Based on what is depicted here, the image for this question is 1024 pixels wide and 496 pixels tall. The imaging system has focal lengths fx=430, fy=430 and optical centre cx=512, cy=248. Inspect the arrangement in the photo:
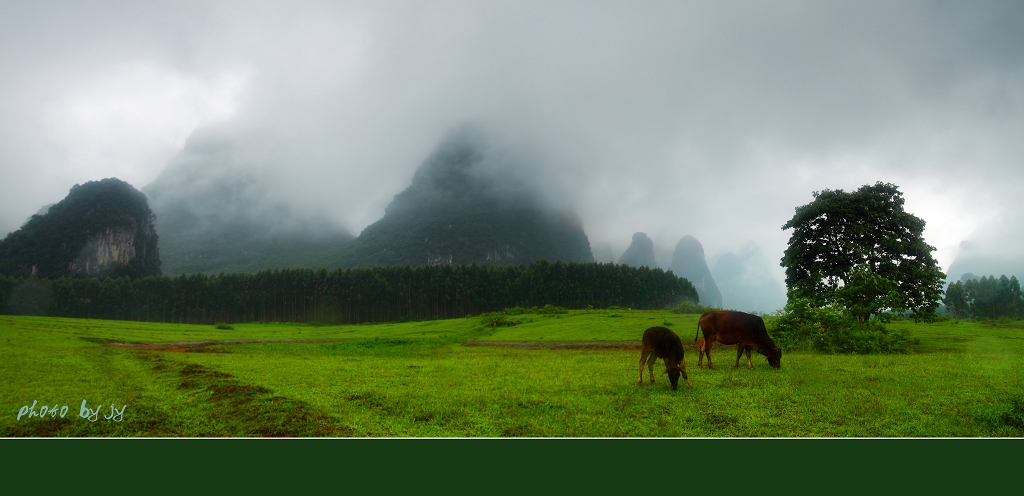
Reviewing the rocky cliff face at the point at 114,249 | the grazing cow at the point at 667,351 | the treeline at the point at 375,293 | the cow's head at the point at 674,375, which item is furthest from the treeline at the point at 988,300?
the rocky cliff face at the point at 114,249

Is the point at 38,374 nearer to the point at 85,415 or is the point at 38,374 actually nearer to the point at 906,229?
the point at 85,415

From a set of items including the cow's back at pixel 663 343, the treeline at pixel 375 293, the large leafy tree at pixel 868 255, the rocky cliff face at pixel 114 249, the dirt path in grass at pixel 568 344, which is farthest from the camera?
the rocky cliff face at pixel 114 249

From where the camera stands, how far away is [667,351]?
10.4 meters

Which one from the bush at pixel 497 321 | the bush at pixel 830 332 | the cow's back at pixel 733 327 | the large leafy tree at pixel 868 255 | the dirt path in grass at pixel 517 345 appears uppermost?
the large leafy tree at pixel 868 255

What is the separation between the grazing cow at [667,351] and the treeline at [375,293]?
70302 mm

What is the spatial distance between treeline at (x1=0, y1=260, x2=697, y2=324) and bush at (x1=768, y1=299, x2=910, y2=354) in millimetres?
61523

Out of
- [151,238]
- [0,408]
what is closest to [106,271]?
[151,238]

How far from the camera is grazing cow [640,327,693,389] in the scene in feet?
32.8

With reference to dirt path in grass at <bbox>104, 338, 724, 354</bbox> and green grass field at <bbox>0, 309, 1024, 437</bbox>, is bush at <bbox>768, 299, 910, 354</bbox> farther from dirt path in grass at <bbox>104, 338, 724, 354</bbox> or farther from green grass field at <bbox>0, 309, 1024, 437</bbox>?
dirt path in grass at <bbox>104, 338, 724, 354</bbox>

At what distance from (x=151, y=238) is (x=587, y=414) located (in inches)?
6196

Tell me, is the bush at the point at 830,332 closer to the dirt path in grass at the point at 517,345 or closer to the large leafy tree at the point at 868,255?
the large leafy tree at the point at 868,255

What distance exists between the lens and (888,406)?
8.30m

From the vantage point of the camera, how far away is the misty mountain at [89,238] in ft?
260

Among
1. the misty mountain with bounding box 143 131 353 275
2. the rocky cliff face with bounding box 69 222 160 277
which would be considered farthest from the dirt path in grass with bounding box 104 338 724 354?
the misty mountain with bounding box 143 131 353 275
